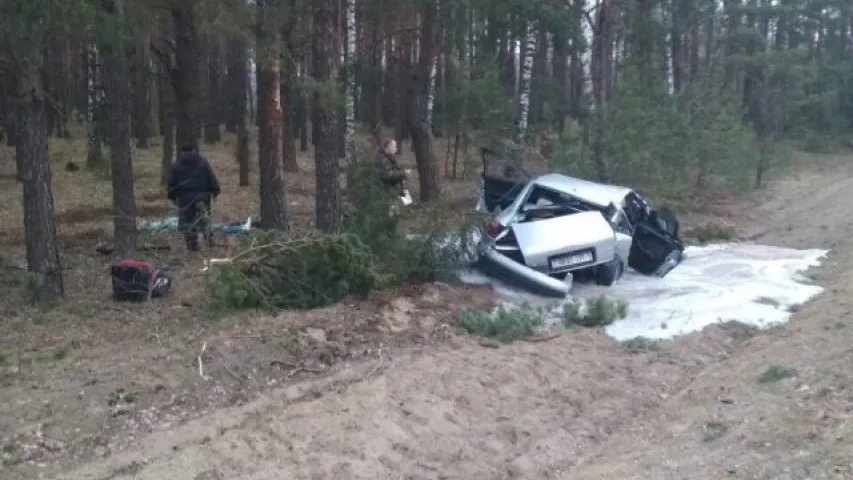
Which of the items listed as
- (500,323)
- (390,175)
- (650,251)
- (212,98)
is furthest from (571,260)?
(212,98)

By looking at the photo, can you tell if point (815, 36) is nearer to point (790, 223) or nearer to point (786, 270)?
point (790, 223)

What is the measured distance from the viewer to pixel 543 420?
8.04 m

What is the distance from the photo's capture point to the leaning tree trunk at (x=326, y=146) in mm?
12398

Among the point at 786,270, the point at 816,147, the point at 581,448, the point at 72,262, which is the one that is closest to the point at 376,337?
the point at 581,448

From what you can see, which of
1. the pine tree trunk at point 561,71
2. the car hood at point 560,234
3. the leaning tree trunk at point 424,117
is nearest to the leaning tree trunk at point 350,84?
the leaning tree trunk at point 424,117

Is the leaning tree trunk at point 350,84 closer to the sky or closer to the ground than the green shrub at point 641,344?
closer to the sky

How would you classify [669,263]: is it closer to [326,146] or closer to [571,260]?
[571,260]

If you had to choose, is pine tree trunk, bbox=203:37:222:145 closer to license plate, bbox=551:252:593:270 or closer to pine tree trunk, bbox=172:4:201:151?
pine tree trunk, bbox=172:4:201:151

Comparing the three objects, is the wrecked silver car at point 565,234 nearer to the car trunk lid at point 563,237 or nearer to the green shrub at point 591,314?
the car trunk lid at point 563,237

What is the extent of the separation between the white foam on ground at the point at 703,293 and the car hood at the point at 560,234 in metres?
0.61

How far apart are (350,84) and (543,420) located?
1081 cm

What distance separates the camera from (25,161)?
1027 cm

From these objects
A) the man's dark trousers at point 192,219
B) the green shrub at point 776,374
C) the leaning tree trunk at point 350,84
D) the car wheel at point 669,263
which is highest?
the leaning tree trunk at point 350,84

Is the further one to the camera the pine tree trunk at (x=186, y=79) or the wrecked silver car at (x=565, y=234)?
the pine tree trunk at (x=186, y=79)
